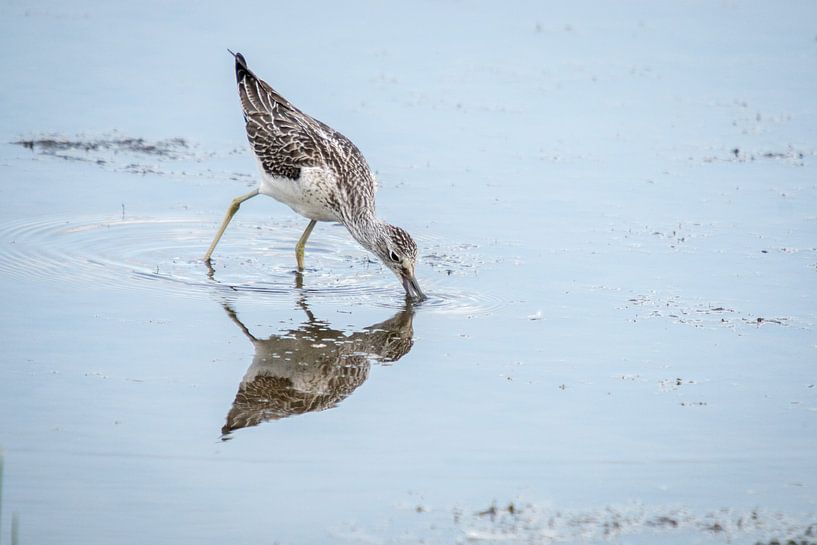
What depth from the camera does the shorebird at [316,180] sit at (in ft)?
31.2

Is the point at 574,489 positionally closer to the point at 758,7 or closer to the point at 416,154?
the point at 416,154

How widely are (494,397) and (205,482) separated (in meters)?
1.99

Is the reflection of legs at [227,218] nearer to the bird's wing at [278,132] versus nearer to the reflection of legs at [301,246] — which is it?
the bird's wing at [278,132]

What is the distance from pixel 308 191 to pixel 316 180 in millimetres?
118

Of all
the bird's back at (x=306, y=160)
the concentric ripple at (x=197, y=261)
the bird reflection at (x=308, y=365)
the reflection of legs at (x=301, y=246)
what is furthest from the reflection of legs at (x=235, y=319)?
the bird's back at (x=306, y=160)

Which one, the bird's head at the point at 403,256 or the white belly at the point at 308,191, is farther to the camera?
the white belly at the point at 308,191

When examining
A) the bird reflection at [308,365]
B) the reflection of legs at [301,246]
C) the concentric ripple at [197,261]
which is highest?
the reflection of legs at [301,246]

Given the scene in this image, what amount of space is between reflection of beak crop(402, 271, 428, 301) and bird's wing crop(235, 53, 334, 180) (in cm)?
132

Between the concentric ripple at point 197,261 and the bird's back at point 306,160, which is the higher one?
the bird's back at point 306,160

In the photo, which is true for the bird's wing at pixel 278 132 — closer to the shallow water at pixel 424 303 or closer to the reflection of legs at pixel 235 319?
the shallow water at pixel 424 303

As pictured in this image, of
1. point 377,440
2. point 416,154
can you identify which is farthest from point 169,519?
point 416,154

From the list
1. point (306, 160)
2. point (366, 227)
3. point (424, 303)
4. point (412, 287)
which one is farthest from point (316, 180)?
point (424, 303)

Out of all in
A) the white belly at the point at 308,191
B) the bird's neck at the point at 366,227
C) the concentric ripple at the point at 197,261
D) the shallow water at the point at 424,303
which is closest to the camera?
the shallow water at the point at 424,303

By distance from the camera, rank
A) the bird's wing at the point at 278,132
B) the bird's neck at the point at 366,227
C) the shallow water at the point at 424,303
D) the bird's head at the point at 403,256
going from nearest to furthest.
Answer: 1. the shallow water at the point at 424,303
2. the bird's head at the point at 403,256
3. the bird's neck at the point at 366,227
4. the bird's wing at the point at 278,132
